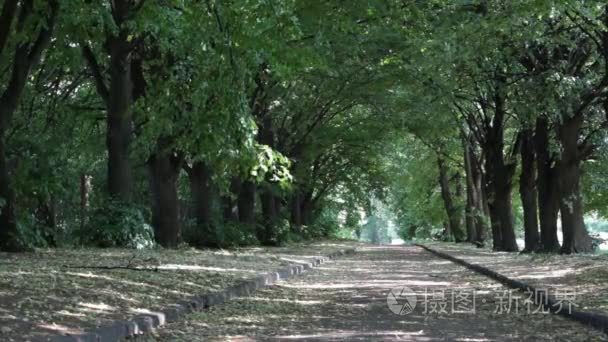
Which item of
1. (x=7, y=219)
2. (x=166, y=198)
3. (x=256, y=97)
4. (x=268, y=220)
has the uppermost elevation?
(x=256, y=97)

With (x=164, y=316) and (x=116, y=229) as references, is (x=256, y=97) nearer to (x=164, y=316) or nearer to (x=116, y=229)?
(x=116, y=229)

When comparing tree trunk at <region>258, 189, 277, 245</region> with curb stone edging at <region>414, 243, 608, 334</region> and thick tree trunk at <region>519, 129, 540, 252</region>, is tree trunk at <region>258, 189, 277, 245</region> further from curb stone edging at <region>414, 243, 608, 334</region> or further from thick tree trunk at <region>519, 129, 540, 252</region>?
curb stone edging at <region>414, 243, 608, 334</region>

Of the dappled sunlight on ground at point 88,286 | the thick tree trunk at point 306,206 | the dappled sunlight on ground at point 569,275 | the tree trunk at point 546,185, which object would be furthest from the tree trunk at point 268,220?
the thick tree trunk at point 306,206

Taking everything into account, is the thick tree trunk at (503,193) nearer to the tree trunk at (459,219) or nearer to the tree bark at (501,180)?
the tree bark at (501,180)

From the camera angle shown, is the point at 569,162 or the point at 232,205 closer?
the point at 569,162

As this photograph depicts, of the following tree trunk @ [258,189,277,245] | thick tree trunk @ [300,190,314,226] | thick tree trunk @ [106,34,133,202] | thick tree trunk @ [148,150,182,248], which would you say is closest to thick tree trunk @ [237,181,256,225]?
tree trunk @ [258,189,277,245]

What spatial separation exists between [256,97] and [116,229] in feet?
Answer: 27.0

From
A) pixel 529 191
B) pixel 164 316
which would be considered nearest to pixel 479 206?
pixel 529 191

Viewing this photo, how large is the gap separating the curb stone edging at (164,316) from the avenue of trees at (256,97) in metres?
2.22

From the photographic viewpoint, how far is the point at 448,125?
29875 millimetres

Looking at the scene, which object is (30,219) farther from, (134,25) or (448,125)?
(448,125)

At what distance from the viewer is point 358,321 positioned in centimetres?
965

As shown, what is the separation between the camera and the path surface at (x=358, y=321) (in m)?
8.34

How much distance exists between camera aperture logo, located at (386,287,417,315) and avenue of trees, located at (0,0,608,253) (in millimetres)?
3372
